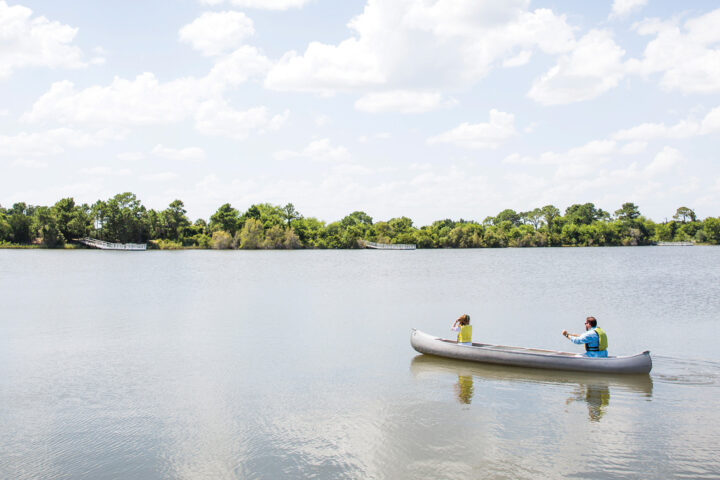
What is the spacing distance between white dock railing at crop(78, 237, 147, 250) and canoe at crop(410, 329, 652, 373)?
392 ft

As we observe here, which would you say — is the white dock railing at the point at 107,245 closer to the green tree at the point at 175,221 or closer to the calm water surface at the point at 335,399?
the green tree at the point at 175,221

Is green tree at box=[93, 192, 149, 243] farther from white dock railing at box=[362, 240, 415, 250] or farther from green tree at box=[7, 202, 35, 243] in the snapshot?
white dock railing at box=[362, 240, 415, 250]

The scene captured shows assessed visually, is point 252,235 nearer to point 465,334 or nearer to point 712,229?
point 465,334

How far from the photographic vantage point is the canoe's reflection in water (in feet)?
46.0

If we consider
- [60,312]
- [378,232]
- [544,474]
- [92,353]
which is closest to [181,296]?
[60,312]

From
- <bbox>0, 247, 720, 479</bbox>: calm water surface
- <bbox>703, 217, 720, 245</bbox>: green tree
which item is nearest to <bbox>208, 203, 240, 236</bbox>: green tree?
<bbox>0, 247, 720, 479</bbox>: calm water surface

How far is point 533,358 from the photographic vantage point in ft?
54.3

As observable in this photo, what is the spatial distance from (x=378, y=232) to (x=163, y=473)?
15526 cm

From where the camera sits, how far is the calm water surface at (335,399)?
33.4ft

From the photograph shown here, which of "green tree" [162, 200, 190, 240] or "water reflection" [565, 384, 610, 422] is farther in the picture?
"green tree" [162, 200, 190, 240]

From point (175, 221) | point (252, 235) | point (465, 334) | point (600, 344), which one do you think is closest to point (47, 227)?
point (175, 221)

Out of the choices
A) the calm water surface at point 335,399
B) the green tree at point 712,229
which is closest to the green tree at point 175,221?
the calm water surface at point 335,399

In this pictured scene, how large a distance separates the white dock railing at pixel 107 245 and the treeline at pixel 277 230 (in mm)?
1992

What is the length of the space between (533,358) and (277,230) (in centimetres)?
12620
